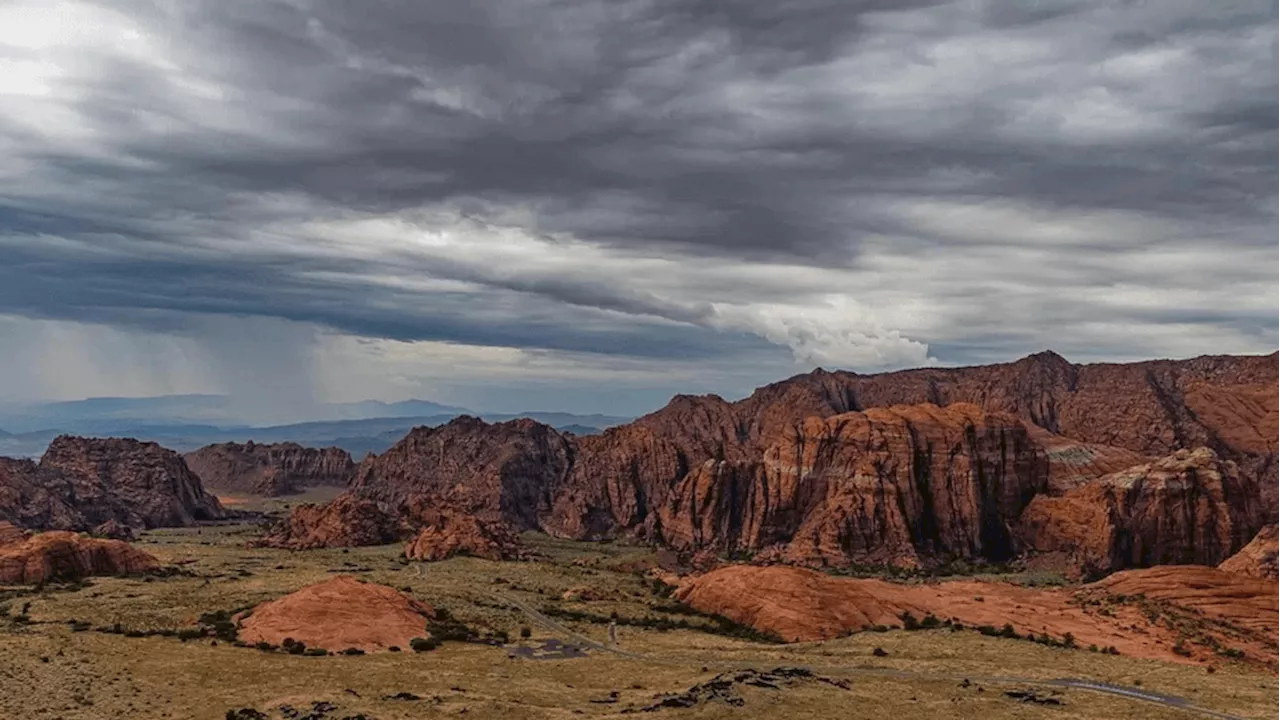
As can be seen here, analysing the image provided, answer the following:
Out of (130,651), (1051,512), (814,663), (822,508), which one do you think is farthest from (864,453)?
(130,651)

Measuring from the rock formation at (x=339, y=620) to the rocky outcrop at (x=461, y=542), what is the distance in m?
66.6

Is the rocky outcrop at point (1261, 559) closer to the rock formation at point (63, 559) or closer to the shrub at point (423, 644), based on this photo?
the shrub at point (423, 644)

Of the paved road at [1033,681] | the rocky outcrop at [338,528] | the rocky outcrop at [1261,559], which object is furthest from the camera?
the rocky outcrop at [338,528]

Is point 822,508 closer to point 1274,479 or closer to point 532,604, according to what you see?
point 532,604

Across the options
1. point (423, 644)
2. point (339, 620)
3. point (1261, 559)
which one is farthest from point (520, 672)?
point (1261, 559)

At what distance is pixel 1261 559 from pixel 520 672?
97.5 m

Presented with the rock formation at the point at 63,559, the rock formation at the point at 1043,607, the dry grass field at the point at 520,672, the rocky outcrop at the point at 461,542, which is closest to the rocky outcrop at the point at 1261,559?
Result: the rock formation at the point at 1043,607

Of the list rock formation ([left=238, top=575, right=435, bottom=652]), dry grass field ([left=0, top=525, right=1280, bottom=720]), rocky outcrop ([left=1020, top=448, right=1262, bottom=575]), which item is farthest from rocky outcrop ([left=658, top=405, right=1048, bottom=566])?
rock formation ([left=238, top=575, right=435, bottom=652])

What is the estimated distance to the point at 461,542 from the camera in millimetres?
167875

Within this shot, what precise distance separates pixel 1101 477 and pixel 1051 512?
40.0 feet

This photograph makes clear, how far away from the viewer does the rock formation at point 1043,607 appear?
3925 inches

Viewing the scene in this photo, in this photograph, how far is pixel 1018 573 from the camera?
538 ft

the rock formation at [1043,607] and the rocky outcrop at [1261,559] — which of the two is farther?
the rocky outcrop at [1261,559]

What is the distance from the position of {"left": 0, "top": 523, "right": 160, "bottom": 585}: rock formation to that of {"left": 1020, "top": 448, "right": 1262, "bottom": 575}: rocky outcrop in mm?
150789
